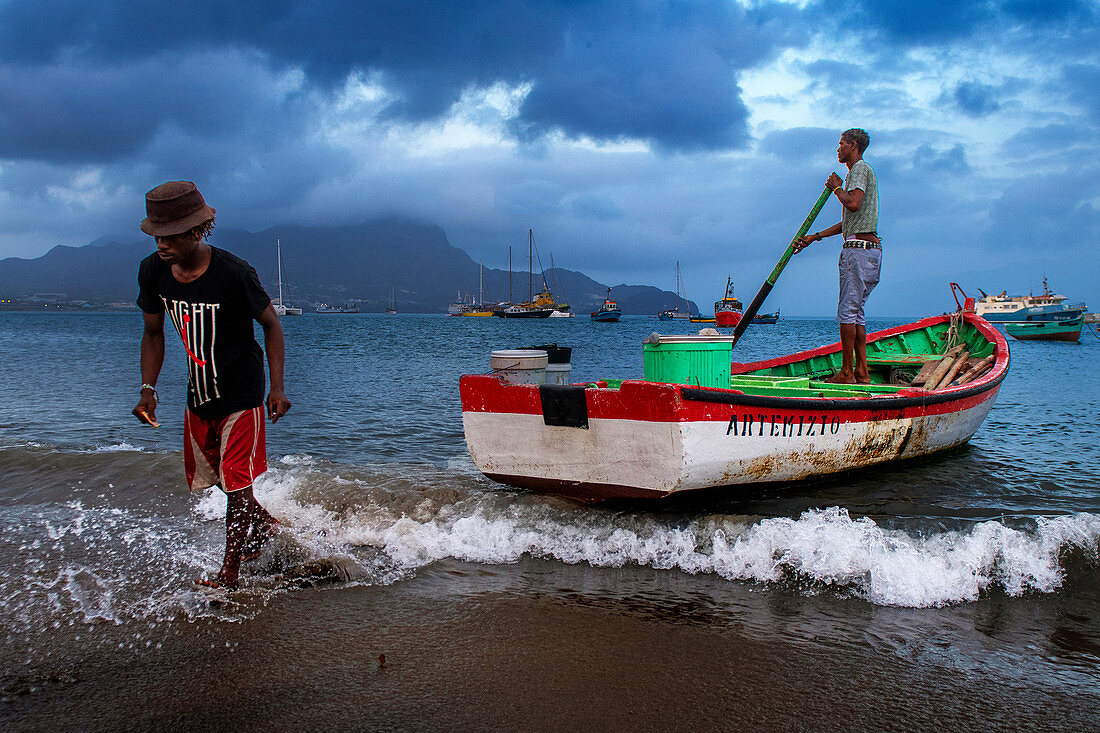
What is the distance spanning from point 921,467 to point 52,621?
785 cm

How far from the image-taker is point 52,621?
3430mm

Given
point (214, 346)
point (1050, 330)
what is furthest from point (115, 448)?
point (1050, 330)

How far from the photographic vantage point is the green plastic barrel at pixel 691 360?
5434 millimetres

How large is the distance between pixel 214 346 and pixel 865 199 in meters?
6.45

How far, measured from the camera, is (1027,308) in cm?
5434

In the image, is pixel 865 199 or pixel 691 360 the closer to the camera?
pixel 691 360

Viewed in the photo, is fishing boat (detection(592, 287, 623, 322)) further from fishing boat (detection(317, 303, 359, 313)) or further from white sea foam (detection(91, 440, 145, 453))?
fishing boat (detection(317, 303, 359, 313))

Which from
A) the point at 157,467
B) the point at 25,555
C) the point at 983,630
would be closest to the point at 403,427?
the point at 157,467

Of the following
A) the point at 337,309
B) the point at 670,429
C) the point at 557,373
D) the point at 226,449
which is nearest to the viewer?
the point at 226,449

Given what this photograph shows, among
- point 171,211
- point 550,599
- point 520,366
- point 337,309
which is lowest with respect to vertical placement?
point 550,599

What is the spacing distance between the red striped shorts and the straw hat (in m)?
0.94

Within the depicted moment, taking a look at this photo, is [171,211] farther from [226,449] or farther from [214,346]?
[226,449]

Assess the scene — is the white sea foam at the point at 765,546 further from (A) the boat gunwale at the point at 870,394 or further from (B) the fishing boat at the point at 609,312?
(B) the fishing boat at the point at 609,312

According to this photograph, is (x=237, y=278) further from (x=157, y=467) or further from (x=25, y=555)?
(x=157, y=467)
